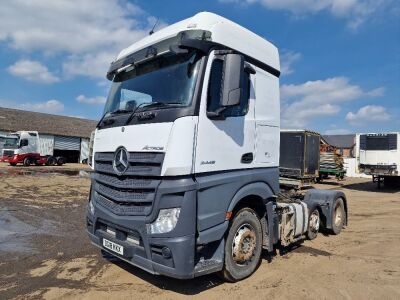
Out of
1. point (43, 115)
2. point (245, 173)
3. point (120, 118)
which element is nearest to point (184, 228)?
point (245, 173)

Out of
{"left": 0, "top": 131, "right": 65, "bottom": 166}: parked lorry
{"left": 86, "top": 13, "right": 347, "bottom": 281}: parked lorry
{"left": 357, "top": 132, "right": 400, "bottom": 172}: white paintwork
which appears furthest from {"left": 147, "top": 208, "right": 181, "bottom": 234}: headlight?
{"left": 0, "top": 131, "right": 65, "bottom": 166}: parked lorry

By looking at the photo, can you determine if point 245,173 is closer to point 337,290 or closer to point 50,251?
point 337,290

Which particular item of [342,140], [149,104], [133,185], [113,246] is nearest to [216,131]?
[149,104]

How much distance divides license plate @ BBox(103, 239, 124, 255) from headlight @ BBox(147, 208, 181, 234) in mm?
635

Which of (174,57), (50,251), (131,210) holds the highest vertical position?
(174,57)

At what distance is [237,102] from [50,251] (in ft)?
14.9

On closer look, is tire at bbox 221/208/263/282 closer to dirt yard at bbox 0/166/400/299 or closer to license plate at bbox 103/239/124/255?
dirt yard at bbox 0/166/400/299

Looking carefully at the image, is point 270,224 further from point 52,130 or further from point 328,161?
point 52,130

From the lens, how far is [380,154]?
21.0m

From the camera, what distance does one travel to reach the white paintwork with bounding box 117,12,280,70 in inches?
180

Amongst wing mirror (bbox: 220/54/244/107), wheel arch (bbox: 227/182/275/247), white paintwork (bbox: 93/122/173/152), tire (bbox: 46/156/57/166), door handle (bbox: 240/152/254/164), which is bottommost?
tire (bbox: 46/156/57/166)

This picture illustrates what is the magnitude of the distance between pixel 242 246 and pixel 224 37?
2.93m

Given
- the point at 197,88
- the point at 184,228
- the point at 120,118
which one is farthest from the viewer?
the point at 120,118

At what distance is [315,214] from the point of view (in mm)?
7844
